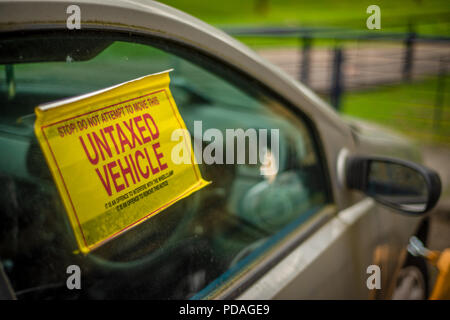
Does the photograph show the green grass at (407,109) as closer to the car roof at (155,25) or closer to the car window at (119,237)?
the car roof at (155,25)

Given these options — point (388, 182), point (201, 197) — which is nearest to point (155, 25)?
point (201, 197)

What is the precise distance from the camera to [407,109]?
7.64 m

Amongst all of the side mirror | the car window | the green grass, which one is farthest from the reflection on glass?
the green grass

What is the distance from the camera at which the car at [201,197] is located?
3.68 feet

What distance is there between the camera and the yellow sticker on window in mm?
995

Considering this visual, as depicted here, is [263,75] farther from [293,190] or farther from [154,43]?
[293,190]

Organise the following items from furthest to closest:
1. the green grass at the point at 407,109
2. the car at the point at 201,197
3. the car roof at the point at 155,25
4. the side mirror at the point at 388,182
→ the green grass at the point at 407,109
the side mirror at the point at 388,182
the car at the point at 201,197
the car roof at the point at 155,25

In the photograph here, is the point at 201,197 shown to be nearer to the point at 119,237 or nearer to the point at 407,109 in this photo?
the point at 119,237

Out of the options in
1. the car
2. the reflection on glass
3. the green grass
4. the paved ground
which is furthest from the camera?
the green grass

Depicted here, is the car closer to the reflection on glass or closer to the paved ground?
the reflection on glass

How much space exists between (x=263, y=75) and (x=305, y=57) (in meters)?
5.68

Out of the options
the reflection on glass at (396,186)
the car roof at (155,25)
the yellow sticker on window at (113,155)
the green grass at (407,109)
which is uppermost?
the car roof at (155,25)

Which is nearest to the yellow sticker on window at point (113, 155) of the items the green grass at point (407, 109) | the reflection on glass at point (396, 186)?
the reflection on glass at point (396, 186)
